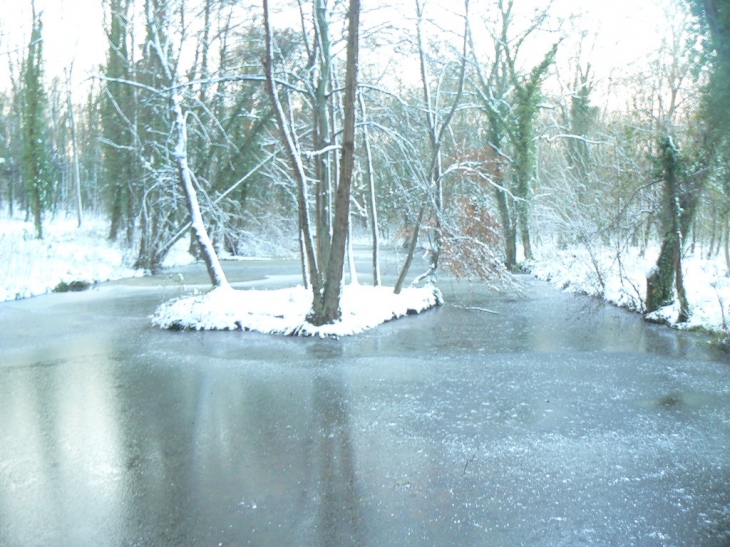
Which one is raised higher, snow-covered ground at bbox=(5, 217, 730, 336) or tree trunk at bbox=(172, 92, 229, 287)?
tree trunk at bbox=(172, 92, 229, 287)

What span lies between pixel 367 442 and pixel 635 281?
440 inches

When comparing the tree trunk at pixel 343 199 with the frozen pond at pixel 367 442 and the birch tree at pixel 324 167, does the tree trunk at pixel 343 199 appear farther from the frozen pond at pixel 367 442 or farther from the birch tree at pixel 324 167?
the frozen pond at pixel 367 442

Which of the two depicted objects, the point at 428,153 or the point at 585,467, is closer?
the point at 585,467

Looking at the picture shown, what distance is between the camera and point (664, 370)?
948 cm

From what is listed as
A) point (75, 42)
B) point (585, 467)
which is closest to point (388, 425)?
point (585, 467)

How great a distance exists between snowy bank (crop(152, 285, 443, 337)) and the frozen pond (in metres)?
0.72

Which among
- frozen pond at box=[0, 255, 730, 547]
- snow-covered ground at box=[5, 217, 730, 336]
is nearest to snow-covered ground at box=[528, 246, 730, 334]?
snow-covered ground at box=[5, 217, 730, 336]

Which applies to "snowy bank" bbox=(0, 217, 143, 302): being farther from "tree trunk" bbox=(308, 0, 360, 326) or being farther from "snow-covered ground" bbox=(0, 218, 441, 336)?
"tree trunk" bbox=(308, 0, 360, 326)

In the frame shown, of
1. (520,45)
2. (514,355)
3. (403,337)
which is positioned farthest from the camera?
(520,45)

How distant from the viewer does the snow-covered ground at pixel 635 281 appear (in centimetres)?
1269

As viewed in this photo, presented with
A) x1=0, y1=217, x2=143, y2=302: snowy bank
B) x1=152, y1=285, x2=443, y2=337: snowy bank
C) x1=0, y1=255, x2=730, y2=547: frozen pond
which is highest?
x1=0, y1=217, x2=143, y2=302: snowy bank

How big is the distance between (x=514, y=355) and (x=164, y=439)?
606 centimetres

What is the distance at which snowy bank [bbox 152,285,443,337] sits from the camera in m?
Answer: 12.9

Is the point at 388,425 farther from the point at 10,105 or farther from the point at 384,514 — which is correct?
the point at 10,105
